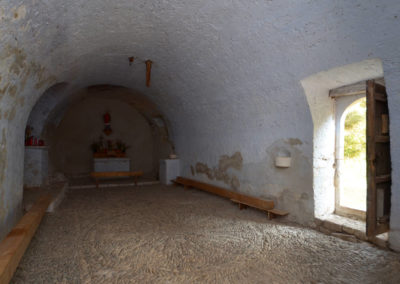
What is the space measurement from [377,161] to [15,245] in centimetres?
417

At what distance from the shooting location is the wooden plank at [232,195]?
4557 millimetres

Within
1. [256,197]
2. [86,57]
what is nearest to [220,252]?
[256,197]

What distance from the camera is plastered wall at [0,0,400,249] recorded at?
113 inches

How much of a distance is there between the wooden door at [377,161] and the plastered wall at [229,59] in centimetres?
22

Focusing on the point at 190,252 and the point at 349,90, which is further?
the point at 349,90

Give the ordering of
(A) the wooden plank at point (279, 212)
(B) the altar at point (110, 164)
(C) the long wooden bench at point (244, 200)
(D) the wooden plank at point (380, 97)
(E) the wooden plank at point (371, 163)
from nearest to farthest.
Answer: (E) the wooden plank at point (371, 163)
(D) the wooden plank at point (380, 97)
(A) the wooden plank at point (279, 212)
(C) the long wooden bench at point (244, 200)
(B) the altar at point (110, 164)

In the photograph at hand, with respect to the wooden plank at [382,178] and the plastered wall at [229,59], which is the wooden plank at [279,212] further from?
the wooden plank at [382,178]

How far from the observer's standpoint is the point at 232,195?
545cm

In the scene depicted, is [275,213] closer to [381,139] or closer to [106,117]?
[381,139]

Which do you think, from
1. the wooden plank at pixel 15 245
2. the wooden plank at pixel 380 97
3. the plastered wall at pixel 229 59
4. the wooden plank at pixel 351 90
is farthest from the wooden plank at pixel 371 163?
the wooden plank at pixel 15 245

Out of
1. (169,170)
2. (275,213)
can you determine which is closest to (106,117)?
(169,170)

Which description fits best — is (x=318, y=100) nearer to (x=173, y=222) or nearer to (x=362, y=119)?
(x=173, y=222)

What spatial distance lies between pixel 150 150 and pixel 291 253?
30.8ft

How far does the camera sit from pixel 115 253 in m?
3.04
